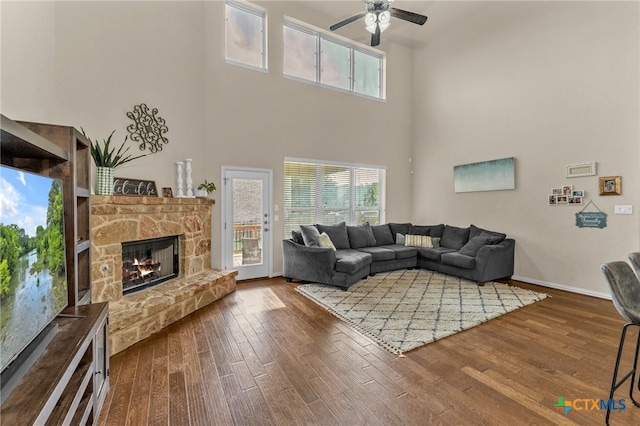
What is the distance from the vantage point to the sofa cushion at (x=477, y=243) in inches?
189

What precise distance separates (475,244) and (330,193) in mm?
2798

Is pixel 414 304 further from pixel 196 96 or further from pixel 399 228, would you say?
pixel 196 96

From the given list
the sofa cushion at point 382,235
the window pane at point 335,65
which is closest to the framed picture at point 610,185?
the sofa cushion at point 382,235

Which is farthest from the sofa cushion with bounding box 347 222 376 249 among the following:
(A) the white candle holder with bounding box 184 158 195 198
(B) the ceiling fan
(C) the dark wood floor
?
(B) the ceiling fan

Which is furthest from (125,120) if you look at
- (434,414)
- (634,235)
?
(634,235)

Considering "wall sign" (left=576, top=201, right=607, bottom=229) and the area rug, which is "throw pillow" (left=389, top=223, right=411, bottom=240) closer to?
the area rug

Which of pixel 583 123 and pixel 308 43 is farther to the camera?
pixel 308 43

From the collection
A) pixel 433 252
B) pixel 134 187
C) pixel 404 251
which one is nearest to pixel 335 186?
pixel 404 251

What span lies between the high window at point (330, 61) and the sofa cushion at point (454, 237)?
3383 millimetres

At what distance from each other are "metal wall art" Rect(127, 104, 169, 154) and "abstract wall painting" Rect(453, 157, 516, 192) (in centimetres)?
528

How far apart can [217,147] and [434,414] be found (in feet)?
14.6

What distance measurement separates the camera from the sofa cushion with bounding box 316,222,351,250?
530cm

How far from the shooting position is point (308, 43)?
5812 millimetres

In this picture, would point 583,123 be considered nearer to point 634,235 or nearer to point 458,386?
point 634,235
